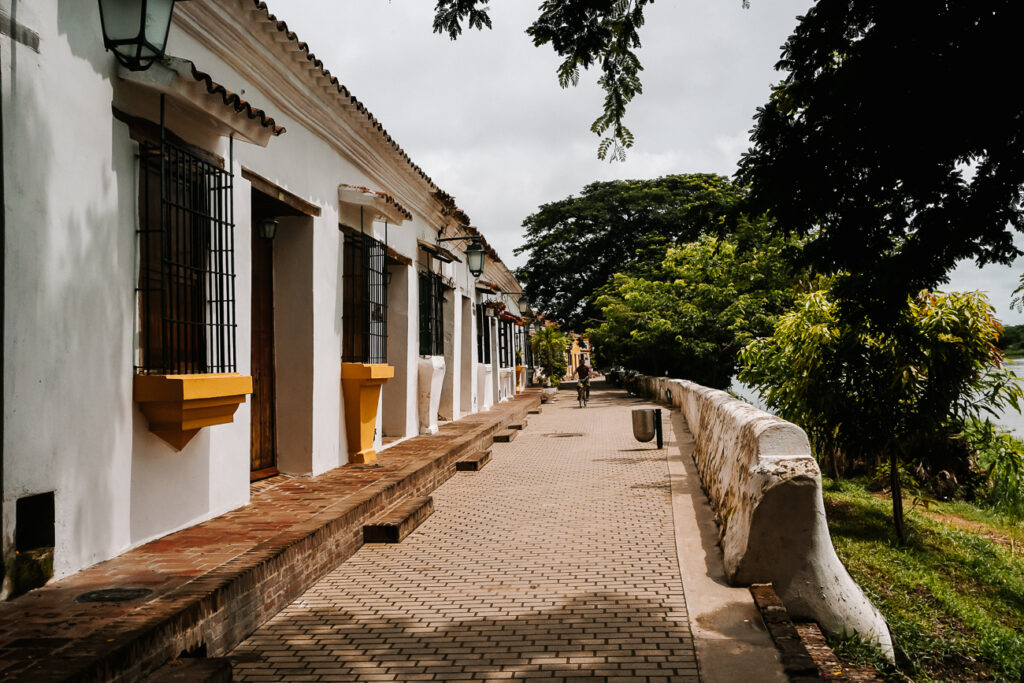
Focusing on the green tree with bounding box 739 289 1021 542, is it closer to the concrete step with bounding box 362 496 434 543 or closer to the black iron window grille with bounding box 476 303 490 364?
the concrete step with bounding box 362 496 434 543

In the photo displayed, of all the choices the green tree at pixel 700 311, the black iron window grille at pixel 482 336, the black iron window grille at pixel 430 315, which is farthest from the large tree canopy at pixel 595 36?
the green tree at pixel 700 311

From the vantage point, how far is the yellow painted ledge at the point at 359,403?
876 cm

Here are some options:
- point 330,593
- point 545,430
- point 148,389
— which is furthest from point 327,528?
point 545,430

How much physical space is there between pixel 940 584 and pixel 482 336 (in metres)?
13.0

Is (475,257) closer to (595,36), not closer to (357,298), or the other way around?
(357,298)

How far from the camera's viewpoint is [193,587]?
4.02m

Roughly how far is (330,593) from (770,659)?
2799mm

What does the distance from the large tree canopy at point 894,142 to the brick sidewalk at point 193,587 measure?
3444 mm

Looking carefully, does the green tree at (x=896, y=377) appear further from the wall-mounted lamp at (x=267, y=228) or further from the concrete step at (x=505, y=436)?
the wall-mounted lamp at (x=267, y=228)

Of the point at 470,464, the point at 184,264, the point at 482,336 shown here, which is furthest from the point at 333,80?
the point at 482,336

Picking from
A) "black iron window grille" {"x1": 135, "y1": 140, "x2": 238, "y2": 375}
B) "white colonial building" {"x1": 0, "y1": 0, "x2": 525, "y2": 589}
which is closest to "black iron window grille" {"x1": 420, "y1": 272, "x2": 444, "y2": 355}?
"white colonial building" {"x1": 0, "y1": 0, "x2": 525, "y2": 589}

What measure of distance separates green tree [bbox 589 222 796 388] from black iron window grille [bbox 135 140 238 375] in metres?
19.8

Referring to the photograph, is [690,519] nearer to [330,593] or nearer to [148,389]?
[330,593]

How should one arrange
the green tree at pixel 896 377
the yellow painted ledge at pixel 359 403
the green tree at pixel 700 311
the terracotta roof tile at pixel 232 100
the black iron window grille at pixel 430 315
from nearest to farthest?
the terracotta roof tile at pixel 232 100
the green tree at pixel 896 377
the yellow painted ledge at pixel 359 403
the black iron window grille at pixel 430 315
the green tree at pixel 700 311
